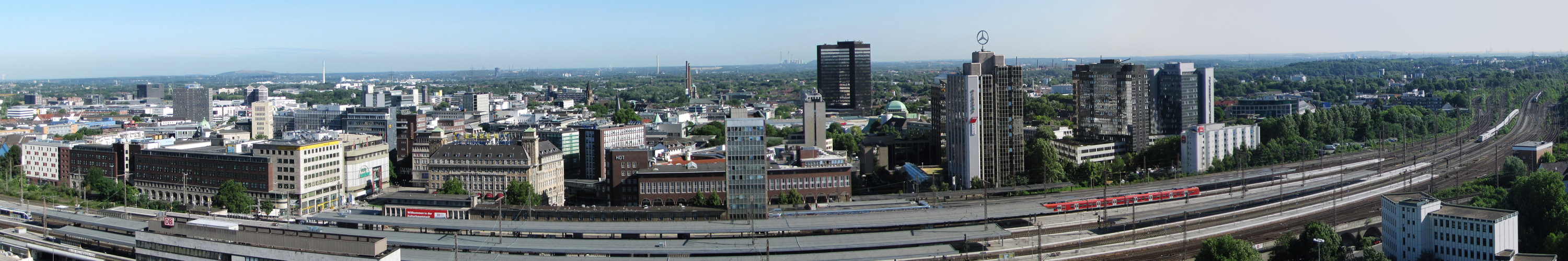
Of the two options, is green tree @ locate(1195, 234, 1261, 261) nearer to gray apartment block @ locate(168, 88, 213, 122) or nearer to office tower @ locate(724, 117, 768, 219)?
office tower @ locate(724, 117, 768, 219)

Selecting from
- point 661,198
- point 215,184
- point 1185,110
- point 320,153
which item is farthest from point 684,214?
point 1185,110

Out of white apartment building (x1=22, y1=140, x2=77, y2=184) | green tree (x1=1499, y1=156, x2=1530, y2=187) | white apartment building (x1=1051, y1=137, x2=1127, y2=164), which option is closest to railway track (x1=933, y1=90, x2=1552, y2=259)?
green tree (x1=1499, y1=156, x2=1530, y2=187)

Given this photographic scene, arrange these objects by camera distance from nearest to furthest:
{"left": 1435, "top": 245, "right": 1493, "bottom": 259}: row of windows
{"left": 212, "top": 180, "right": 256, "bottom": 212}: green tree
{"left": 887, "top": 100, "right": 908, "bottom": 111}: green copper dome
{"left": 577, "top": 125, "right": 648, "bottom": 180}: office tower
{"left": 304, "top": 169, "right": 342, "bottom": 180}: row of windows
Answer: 1. {"left": 1435, "top": 245, "right": 1493, "bottom": 259}: row of windows
2. {"left": 212, "top": 180, "right": 256, "bottom": 212}: green tree
3. {"left": 304, "top": 169, "right": 342, "bottom": 180}: row of windows
4. {"left": 577, "top": 125, "right": 648, "bottom": 180}: office tower
5. {"left": 887, "top": 100, "right": 908, "bottom": 111}: green copper dome

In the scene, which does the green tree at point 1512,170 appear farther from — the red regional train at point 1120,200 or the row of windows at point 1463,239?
the row of windows at point 1463,239

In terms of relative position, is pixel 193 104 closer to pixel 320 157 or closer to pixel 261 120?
pixel 261 120

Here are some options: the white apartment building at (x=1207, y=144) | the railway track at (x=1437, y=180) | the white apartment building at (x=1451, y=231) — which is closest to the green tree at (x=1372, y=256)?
the white apartment building at (x=1451, y=231)

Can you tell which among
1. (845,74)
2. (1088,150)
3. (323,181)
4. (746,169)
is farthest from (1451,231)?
(845,74)
